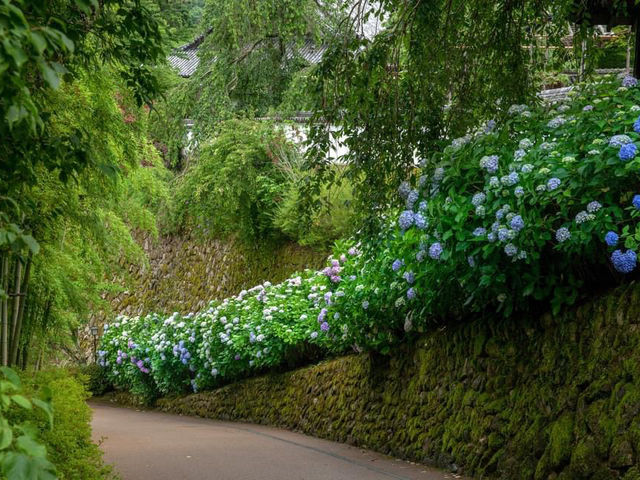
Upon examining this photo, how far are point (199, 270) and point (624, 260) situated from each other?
1529cm

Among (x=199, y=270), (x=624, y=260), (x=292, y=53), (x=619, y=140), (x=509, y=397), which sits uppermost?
(x=292, y=53)

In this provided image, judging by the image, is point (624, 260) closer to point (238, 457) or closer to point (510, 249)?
point (510, 249)

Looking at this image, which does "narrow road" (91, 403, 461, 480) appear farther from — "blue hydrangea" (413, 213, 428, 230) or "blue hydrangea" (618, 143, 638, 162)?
"blue hydrangea" (618, 143, 638, 162)

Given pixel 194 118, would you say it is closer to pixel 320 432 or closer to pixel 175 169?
pixel 175 169

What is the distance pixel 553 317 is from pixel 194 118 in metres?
13.2

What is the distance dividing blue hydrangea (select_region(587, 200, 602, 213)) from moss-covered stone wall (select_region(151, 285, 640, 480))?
0.60m

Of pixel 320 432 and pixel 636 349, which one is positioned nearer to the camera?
pixel 636 349

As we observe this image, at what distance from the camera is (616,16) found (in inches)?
309

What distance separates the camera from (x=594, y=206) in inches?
220

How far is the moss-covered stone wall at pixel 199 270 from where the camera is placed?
54.7 ft

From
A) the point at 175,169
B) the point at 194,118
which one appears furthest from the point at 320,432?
the point at 175,169

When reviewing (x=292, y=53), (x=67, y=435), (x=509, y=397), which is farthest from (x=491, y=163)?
(x=292, y=53)

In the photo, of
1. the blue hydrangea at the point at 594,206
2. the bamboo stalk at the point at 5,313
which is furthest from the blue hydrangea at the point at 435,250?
the bamboo stalk at the point at 5,313

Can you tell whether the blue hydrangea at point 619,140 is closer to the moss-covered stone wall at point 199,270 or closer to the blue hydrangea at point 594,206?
the blue hydrangea at point 594,206
